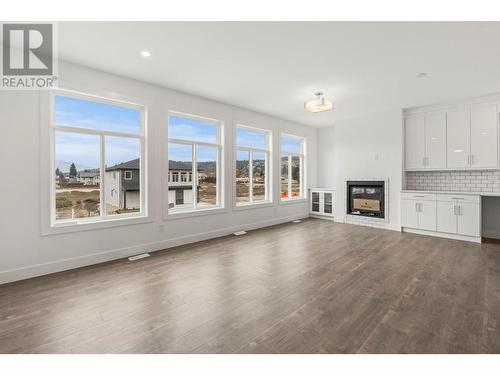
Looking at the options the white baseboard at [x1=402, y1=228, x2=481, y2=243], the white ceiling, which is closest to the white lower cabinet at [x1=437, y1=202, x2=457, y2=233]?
the white baseboard at [x1=402, y1=228, x2=481, y2=243]

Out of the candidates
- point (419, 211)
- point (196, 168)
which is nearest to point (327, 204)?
point (419, 211)

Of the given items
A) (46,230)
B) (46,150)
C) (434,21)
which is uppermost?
(434,21)

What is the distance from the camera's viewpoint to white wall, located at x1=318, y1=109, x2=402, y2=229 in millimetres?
5852

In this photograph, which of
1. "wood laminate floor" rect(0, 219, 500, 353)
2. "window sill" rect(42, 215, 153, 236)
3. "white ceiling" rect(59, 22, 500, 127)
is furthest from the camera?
"window sill" rect(42, 215, 153, 236)

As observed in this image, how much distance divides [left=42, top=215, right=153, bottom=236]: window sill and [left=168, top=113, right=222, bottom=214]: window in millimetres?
655

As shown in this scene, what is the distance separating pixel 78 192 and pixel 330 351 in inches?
153

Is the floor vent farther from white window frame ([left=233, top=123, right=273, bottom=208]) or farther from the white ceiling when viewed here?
the white ceiling

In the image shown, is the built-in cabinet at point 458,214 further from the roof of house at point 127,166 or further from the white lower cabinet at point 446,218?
the roof of house at point 127,166

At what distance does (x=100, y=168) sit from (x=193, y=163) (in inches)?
65.9

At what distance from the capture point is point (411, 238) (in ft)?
16.6

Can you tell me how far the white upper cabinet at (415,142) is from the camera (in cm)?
567

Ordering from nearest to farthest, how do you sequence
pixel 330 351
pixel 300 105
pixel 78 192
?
1. pixel 330 351
2. pixel 78 192
3. pixel 300 105
